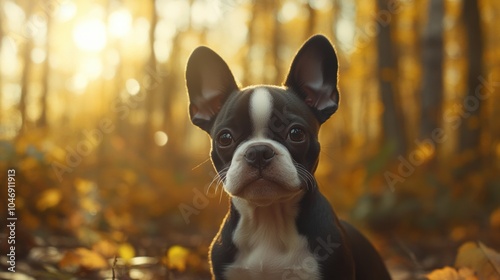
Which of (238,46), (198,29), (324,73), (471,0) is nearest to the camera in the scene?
(324,73)

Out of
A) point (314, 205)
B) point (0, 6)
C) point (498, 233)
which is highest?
point (0, 6)

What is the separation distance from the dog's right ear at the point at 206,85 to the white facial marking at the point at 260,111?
0.49 metres

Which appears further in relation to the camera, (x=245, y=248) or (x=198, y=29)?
(x=198, y=29)

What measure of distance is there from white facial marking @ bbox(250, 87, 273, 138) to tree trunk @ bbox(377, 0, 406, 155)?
1046 centimetres

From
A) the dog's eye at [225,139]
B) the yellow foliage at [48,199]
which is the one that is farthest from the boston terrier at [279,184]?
the yellow foliage at [48,199]

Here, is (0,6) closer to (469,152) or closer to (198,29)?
(469,152)

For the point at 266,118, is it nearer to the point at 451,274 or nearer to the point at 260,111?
the point at 260,111

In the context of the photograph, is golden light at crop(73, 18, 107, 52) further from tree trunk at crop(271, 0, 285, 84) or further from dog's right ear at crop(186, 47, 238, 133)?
dog's right ear at crop(186, 47, 238, 133)

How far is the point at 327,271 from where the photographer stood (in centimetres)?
308

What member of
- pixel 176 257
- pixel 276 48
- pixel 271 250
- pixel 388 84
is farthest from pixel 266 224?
pixel 276 48

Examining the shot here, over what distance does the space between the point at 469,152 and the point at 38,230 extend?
8.45 meters

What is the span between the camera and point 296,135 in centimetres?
327

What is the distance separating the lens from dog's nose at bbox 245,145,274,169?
3051 mm

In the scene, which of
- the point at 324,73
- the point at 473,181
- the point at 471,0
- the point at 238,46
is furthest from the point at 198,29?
the point at 324,73
